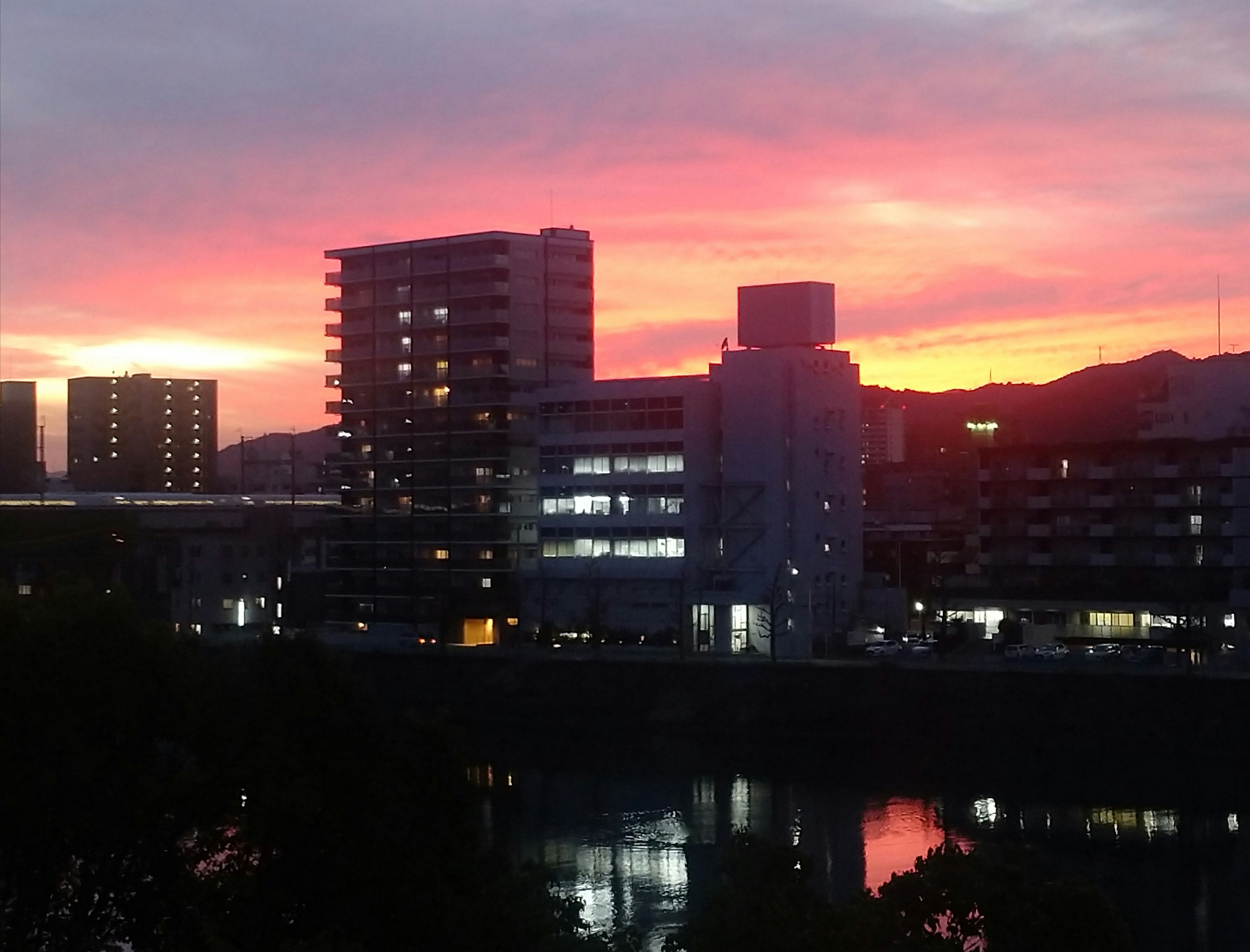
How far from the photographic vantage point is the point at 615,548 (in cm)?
3331

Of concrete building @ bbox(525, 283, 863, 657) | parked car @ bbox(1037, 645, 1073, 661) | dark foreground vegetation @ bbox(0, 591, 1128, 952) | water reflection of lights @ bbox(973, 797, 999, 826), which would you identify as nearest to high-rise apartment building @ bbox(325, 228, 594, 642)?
concrete building @ bbox(525, 283, 863, 657)

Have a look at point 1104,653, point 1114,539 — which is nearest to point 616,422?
point 1114,539

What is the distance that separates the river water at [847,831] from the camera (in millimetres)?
14633

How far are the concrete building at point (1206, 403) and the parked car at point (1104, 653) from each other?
600 centimetres

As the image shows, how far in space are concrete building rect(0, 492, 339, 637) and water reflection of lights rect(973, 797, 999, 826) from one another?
19.9 metres

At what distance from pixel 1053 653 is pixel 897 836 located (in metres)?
10.5

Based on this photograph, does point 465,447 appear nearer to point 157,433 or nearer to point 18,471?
point 18,471

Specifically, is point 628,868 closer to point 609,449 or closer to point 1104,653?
point 1104,653


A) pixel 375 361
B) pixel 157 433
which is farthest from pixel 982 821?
pixel 157 433

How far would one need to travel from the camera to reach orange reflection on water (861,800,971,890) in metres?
16.0

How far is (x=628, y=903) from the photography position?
1465 cm

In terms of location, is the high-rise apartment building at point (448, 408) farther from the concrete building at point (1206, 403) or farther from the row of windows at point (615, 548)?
the concrete building at point (1206, 403)

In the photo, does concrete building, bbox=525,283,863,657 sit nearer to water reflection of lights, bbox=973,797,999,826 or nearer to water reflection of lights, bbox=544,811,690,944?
water reflection of lights, bbox=973,797,999,826

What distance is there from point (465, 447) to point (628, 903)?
2215cm
